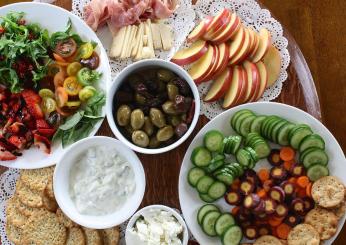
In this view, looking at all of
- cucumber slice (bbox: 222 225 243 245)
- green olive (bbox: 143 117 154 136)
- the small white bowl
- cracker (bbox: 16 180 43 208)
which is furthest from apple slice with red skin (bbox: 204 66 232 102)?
cracker (bbox: 16 180 43 208)

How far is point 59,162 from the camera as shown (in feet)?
5.30

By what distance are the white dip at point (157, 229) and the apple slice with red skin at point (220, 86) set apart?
1.38 ft

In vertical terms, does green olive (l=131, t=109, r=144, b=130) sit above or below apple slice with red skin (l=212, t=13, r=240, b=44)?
below

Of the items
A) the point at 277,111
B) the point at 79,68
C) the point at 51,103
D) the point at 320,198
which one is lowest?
the point at 51,103

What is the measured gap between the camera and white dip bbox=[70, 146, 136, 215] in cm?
165

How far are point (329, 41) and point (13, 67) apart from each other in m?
1.35

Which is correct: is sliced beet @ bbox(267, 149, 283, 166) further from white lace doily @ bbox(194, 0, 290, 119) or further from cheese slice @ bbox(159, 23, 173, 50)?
cheese slice @ bbox(159, 23, 173, 50)

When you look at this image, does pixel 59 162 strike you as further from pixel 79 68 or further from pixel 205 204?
pixel 205 204

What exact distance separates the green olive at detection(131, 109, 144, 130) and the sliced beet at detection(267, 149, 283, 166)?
0.45 m

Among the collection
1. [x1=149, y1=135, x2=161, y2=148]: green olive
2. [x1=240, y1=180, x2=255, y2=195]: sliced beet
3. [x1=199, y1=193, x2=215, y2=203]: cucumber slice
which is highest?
[x1=240, y1=180, x2=255, y2=195]: sliced beet

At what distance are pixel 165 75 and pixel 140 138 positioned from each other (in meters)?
0.22

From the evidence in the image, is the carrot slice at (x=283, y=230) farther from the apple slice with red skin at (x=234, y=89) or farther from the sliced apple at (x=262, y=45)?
the sliced apple at (x=262, y=45)

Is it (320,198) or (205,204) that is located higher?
(320,198)

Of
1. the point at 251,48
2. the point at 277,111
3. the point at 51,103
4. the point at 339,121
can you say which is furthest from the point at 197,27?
the point at 339,121
